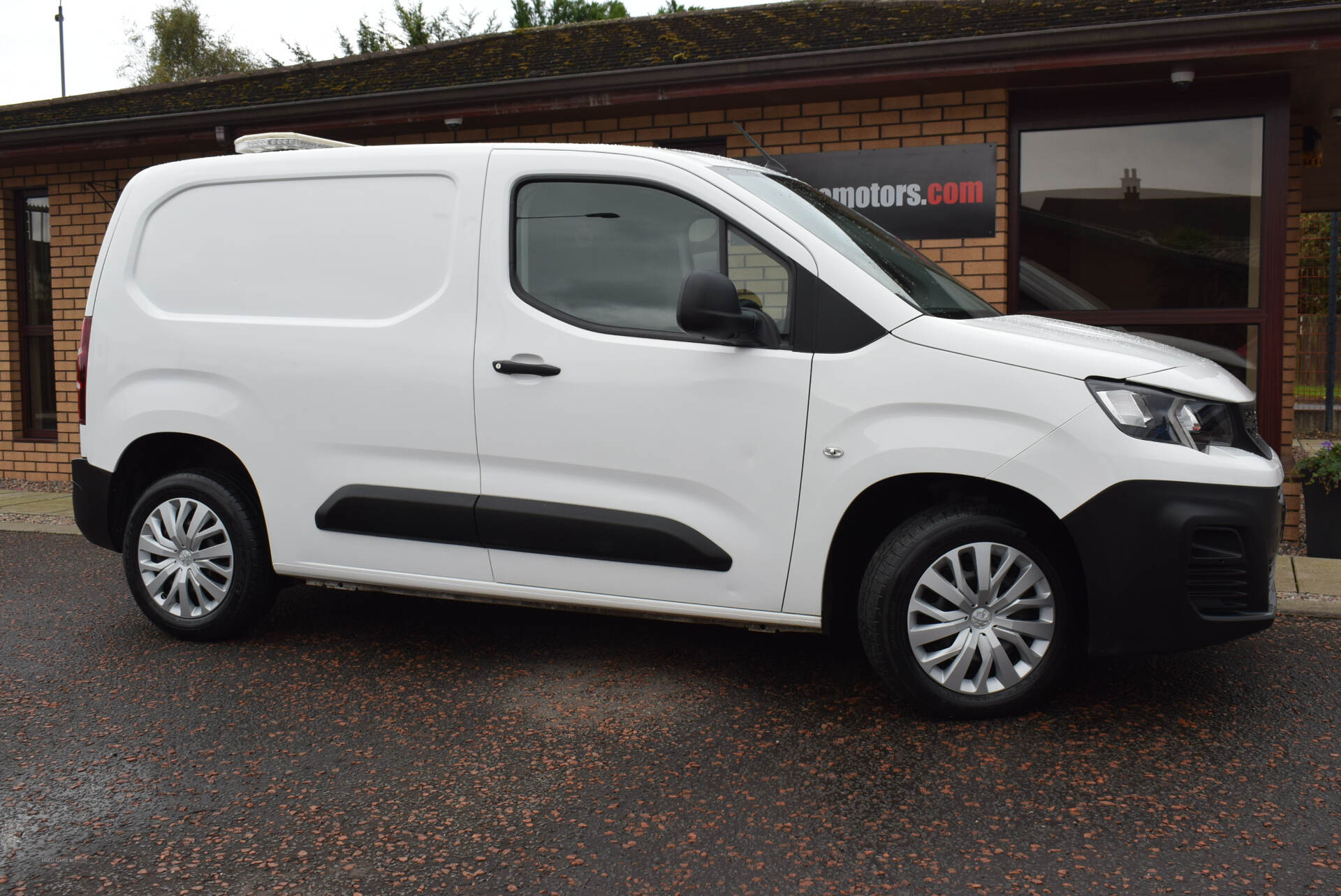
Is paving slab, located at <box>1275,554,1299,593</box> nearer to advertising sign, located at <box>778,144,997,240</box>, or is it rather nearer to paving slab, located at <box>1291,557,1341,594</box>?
paving slab, located at <box>1291,557,1341,594</box>

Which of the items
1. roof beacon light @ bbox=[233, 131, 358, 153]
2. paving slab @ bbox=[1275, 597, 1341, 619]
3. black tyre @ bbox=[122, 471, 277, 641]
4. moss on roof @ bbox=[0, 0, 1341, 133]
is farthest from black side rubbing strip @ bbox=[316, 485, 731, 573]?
moss on roof @ bbox=[0, 0, 1341, 133]

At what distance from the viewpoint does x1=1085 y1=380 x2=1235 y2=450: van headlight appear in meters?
3.78

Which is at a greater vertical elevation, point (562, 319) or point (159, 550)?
point (562, 319)

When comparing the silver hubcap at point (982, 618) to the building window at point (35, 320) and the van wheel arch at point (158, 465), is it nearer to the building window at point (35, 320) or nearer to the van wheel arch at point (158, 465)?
the van wheel arch at point (158, 465)

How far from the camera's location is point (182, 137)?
9.82 meters

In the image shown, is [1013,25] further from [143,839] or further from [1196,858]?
[143,839]

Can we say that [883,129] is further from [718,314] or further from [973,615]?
[973,615]

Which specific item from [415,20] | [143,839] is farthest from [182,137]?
[415,20]

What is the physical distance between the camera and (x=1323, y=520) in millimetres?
6719

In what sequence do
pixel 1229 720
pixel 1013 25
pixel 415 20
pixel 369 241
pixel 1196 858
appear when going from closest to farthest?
pixel 1196 858 → pixel 1229 720 → pixel 369 241 → pixel 1013 25 → pixel 415 20

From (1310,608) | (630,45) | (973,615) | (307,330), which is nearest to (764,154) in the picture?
(307,330)

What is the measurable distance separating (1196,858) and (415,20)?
4830 centimetres

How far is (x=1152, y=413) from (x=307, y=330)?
3.24 metres

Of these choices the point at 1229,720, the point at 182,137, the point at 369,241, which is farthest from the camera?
the point at 182,137
